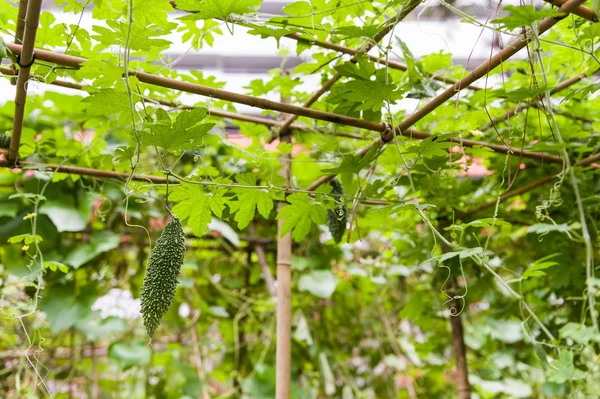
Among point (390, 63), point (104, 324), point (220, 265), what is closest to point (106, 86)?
point (390, 63)

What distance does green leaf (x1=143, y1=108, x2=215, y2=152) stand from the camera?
2.66 feet

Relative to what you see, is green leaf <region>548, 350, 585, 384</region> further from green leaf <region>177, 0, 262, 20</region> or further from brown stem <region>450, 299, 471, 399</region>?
green leaf <region>177, 0, 262, 20</region>

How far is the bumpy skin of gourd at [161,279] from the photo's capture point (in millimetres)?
782

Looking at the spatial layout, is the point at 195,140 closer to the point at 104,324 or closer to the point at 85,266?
the point at 104,324

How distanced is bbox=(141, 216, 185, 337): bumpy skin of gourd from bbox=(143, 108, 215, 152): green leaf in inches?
5.5

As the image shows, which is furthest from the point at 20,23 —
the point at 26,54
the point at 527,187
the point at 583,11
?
the point at 527,187

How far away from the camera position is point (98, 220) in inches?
81.0

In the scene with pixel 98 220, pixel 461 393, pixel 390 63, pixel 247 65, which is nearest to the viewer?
pixel 390 63

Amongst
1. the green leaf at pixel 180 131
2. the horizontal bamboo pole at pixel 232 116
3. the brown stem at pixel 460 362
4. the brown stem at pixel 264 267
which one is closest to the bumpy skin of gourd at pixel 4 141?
the horizontal bamboo pole at pixel 232 116

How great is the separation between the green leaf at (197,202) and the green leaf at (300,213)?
0.15 m

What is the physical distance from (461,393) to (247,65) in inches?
122

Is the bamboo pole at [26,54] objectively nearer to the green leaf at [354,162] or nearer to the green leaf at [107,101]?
the green leaf at [107,101]

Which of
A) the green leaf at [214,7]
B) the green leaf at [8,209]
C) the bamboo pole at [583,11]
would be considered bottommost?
the bamboo pole at [583,11]

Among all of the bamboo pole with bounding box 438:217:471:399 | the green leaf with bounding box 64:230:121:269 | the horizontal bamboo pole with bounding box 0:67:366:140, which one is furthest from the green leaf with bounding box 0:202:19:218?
the bamboo pole with bounding box 438:217:471:399
